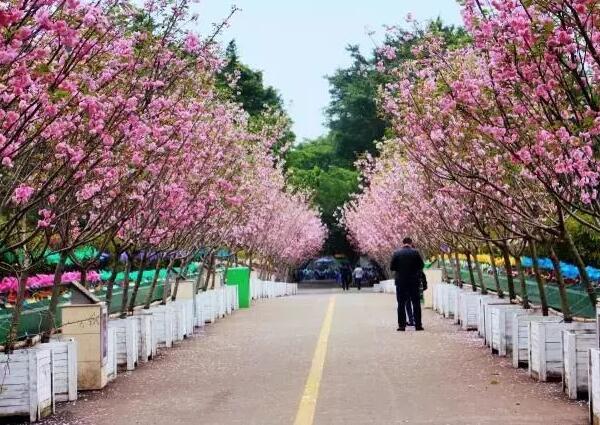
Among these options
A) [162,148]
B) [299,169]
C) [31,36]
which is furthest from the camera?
[299,169]

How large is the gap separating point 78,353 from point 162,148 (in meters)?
2.70

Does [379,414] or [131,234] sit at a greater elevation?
[131,234]

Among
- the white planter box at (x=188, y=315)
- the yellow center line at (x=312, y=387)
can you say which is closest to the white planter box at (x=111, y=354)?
the yellow center line at (x=312, y=387)

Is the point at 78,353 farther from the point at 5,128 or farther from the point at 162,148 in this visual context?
the point at 5,128

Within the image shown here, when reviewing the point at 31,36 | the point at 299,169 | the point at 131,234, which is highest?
the point at 299,169

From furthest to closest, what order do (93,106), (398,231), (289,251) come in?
(289,251)
(398,231)
(93,106)

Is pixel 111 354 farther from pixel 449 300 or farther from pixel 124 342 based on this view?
pixel 449 300

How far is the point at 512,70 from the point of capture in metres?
9.45

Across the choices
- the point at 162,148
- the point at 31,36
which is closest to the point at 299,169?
the point at 162,148

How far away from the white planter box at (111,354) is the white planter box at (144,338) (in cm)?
186

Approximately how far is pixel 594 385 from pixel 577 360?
1594 millimetres

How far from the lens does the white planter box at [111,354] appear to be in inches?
514

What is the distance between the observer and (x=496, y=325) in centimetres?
1576

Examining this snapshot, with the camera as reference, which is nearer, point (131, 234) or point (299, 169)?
point (131, 234)
